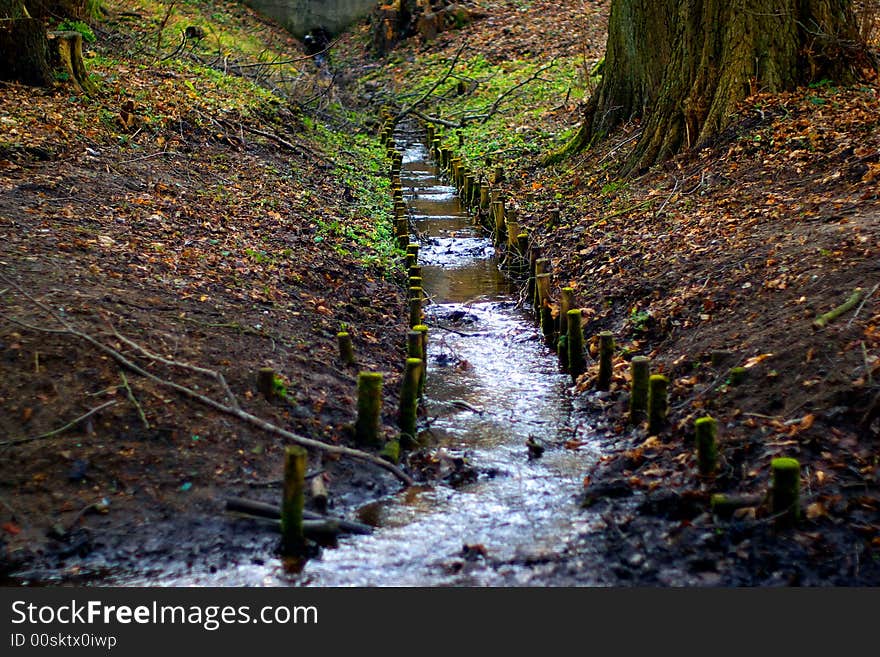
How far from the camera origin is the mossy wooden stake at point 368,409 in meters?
6.54

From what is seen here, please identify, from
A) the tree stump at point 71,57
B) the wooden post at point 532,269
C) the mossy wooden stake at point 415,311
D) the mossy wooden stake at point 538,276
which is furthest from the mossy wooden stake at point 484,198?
the tree stump at point 71,57

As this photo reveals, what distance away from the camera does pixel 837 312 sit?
22.2ft

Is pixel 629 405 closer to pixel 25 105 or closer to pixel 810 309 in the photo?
pixel 810 309

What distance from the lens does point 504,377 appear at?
8.81 meters

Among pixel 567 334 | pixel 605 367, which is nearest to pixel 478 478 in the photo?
pixel 605 367

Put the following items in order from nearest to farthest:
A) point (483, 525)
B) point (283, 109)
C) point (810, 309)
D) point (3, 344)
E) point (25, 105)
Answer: point (483, 525), point (3, 344), point (810, 309), point (25, 105), point (283, 109)

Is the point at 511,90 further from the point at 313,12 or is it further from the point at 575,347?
the point at 575,347

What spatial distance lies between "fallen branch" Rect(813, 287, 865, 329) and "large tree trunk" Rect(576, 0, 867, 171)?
5.20 m

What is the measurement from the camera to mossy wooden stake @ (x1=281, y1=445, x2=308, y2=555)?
17.5 ft

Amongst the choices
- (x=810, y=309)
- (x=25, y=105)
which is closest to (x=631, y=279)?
(x=810, y=309)

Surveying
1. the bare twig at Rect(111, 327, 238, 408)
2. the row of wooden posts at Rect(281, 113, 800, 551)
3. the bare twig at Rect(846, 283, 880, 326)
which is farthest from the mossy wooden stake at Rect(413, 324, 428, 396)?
the bare twig at Rect(846, 283, 880, 326)

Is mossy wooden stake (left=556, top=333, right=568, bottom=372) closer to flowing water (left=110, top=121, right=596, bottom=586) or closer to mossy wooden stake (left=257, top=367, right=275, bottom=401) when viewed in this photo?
flowing water (left=110, top=121, right=596, bottom=586)

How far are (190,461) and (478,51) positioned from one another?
22.3 metres

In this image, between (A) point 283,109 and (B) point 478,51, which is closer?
(A) point 283,109
